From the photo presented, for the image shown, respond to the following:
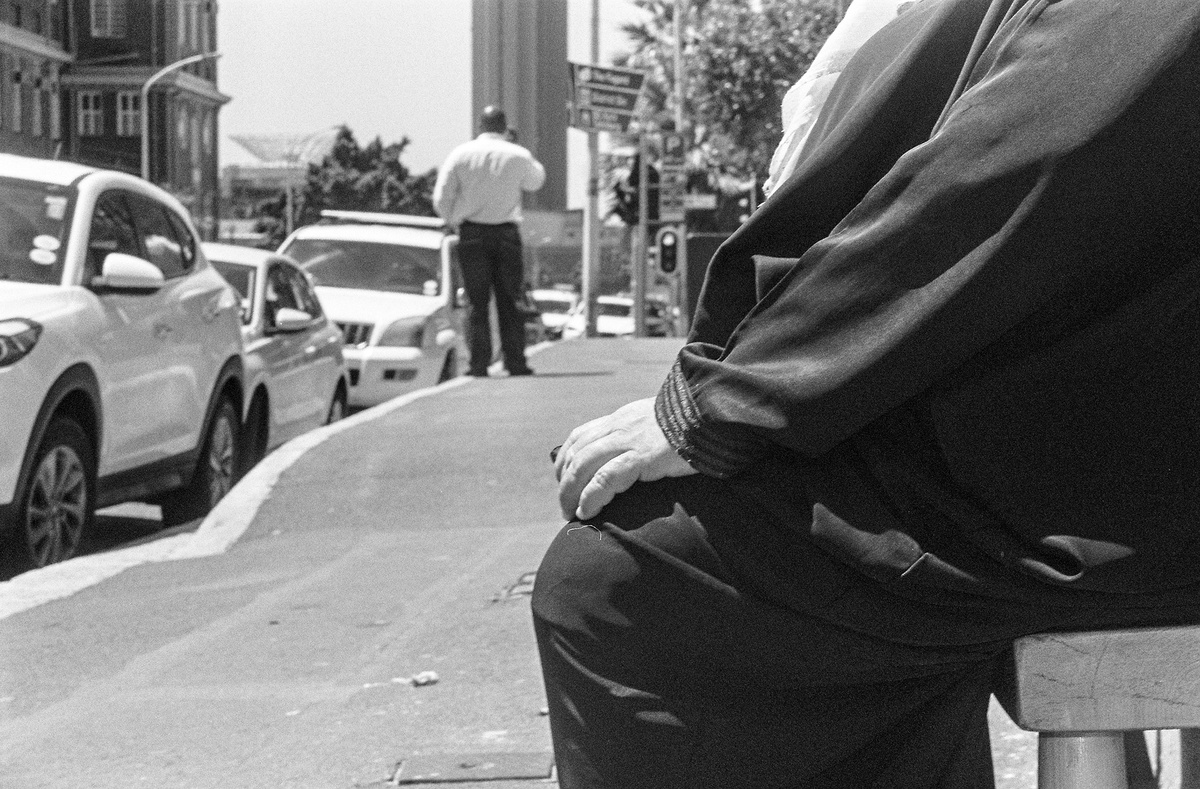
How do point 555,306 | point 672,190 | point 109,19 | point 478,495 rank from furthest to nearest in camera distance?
point 555,306, point 672,190, point 109,19, point 478,495

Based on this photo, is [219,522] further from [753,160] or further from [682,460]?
[753,160]

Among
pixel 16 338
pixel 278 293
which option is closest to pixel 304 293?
pixel 278 293

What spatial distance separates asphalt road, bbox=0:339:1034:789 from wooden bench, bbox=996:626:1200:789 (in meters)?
1.76

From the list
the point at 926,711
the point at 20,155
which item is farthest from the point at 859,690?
the point at 20,155

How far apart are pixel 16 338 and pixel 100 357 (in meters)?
0.62

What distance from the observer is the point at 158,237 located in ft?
25.8

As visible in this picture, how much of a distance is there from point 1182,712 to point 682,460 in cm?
55

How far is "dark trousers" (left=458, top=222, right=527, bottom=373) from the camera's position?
39.4ft

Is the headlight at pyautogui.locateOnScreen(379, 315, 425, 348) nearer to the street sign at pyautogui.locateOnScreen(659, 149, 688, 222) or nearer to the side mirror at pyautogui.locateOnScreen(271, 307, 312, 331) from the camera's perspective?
the side mirror at pyautogui.locateOnScreen(271, 307, 312, 331)

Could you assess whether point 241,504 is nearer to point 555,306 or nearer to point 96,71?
point 96,71

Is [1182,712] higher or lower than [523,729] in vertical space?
higher

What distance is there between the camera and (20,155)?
7.48 metres

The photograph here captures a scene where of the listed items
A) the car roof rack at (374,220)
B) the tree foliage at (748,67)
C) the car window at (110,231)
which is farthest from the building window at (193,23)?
the tree foliage at (748,67)

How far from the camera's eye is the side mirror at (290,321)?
10.2m
